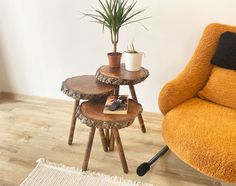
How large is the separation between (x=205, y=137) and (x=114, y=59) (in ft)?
2.57

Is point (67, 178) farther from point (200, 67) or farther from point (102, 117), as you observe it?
point (200, 67)

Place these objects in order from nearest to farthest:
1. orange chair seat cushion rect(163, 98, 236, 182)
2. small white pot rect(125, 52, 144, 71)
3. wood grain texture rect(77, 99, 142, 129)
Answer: orange chair seat cushion rect(163, 98, 236, 182), wood grain texture rect(77, 99, 142, 129), small white pot rect(125, 52, 144, 71)

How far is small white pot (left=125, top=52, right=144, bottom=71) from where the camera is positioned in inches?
61.8

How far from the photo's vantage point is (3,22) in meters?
2.25

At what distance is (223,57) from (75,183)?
1.14m

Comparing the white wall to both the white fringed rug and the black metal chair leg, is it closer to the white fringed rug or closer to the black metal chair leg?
the black metal chair leg

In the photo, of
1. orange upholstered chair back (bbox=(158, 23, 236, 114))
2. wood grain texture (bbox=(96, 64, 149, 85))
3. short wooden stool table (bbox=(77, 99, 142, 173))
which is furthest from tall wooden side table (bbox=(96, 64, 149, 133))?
orange upholstered chair back (bbox=(158, 23, 236, 114))

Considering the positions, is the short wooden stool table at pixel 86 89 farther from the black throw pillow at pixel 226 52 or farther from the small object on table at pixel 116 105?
the black throw pillow at pixel 226 52

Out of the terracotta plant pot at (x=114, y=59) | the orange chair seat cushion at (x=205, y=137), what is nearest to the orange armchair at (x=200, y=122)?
the orange chair seat cushion at (x=205, y=137)

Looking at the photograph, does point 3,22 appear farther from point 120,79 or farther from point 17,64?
point 120,79

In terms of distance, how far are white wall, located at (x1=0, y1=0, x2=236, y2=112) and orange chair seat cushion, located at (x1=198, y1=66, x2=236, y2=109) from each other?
0.43 metres

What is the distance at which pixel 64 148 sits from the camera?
1.75m

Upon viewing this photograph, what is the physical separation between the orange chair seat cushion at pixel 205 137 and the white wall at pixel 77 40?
0.65 m

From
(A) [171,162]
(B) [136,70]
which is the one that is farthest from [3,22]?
(A) [171,162]
